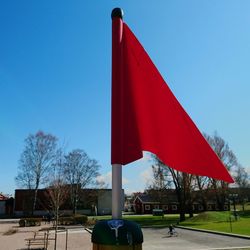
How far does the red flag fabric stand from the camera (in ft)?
15.6

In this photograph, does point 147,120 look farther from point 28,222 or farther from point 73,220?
point 73,220

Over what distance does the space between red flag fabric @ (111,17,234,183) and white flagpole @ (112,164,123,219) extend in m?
0.11

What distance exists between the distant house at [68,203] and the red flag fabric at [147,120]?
58.4 m

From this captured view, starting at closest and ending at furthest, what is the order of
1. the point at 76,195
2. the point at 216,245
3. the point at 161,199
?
the point at 216,245 < the point at 161,199 < the point at 76,195

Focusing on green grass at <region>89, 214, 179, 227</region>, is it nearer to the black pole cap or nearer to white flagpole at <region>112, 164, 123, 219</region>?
white flagpole at <region>112, 164, 123, 219</region>

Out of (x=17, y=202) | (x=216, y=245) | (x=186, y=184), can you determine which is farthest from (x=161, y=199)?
(x=17, y=202)

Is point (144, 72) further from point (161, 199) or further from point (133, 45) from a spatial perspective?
point (161, 199)

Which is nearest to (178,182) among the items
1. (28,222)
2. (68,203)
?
(28,222)

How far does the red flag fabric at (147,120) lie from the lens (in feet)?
15.6

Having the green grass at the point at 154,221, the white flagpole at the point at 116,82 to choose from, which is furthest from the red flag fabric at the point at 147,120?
the green grass at the point at 154,221

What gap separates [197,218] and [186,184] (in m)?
4.19

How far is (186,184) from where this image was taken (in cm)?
4166

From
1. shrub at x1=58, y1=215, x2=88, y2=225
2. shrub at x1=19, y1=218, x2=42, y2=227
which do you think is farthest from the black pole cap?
shrub at x1=58, y1=215, x2=88, y2=225

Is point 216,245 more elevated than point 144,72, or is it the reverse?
point 144,72
